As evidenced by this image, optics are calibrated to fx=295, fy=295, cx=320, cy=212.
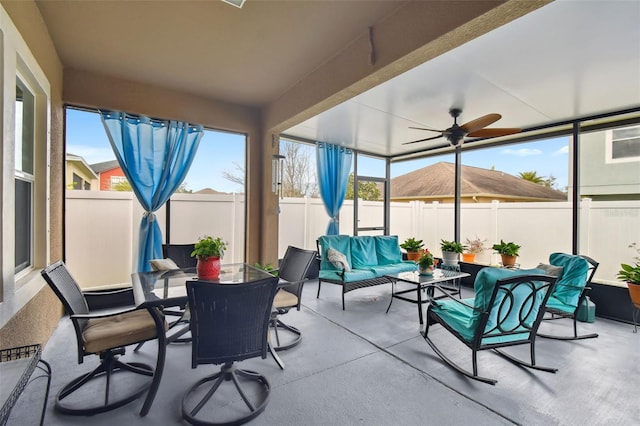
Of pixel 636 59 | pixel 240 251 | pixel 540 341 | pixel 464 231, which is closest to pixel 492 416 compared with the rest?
pixel 540 341

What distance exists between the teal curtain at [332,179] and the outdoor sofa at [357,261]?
33.2 inches

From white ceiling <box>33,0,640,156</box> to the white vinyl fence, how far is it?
1421 mm

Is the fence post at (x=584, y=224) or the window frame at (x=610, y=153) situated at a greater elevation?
the window frame at (x=610, y=153)

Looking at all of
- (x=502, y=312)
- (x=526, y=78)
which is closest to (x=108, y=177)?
(x=502, y=312)

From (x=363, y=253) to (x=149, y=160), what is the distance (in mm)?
3335

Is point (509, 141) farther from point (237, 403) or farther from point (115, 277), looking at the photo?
point (115, 277)

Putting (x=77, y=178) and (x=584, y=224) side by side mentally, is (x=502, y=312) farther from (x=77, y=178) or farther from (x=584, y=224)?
(x=77, y=178)

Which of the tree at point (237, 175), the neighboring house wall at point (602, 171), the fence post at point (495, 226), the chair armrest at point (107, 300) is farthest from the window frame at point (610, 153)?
the chair armrest at point (107, 300)

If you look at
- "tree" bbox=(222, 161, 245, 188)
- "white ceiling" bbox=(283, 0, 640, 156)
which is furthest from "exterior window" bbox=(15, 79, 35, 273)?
"white ceiling" bbox=(283, 0, 640, 156)

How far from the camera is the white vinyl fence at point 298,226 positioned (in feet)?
11.8

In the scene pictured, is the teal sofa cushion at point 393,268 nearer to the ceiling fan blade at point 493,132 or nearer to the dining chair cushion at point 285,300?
the dining chair cushion at point 285,300

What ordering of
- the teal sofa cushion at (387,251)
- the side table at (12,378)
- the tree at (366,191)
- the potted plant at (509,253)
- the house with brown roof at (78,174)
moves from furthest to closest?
1. the tree at (366,191)
2. the teal sofa cushion at (387,251)
3. the potted plant at (509,253)
4. the house with brown roof at (78,174)
5. the side table at (12,378)

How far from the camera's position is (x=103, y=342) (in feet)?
6.07

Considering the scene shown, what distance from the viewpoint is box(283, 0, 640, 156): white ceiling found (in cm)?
214
